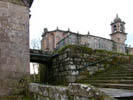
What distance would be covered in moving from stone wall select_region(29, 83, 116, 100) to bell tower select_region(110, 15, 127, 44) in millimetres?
30018

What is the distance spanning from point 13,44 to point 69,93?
9.48 ft

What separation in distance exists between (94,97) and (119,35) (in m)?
31.9

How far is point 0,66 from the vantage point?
4832 mm

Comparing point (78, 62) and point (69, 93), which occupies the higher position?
point (78, 62)

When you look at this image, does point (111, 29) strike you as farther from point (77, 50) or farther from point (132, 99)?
point (132, 99)

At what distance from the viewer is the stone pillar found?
4.89 m

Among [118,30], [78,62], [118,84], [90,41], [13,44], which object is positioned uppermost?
[118,30]

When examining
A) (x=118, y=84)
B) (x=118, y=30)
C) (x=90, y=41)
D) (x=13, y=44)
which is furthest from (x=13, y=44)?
(x=118, y=30)

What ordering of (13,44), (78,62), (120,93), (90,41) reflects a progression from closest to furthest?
(120,93)
(13,44)
(78,62)
(90,41)

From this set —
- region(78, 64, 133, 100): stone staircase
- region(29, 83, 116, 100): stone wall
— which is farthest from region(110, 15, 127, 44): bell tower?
region(29, 83, 116, 100): stone wall

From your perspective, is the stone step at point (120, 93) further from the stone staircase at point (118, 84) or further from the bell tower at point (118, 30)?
the bell tower at point (118, 30)

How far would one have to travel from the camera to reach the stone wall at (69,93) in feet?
8.11

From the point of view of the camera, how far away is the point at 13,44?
200 inches

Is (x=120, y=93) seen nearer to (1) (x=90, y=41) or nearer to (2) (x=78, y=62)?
(2) (x=78, y=62)
